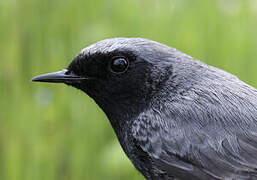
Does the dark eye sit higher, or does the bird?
the dark eye

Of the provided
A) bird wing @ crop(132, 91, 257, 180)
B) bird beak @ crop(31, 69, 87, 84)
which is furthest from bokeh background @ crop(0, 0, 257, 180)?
bird wing @ crop(132, 91, 257, 180)

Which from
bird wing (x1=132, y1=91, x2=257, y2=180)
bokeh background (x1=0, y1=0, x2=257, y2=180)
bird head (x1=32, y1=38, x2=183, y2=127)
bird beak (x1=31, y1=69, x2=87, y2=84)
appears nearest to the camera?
bird wing (x1=132, y1=91, x2=257, y2=180)

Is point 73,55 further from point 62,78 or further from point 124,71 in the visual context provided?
point 124,71

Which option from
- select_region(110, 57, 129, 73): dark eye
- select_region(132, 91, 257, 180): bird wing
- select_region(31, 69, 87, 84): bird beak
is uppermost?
select_region(110, 57, 129, 73): dark eye

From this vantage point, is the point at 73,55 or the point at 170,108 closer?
the point at 170,108

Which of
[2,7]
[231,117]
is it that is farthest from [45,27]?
[231,117]

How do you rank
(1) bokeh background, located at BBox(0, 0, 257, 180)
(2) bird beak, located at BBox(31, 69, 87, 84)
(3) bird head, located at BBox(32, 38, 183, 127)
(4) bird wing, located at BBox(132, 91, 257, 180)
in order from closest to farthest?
1. (4) bird wing, located at BBox(132, 91, 257, 180)
2. (3) bird head, located at BBox(32, 38, 183, 127)
3. (2) bird beak, located at BBox(31, 69, 87, 84)
4. (1) bokeh background, located at BBox(0, 0, 257, 180)

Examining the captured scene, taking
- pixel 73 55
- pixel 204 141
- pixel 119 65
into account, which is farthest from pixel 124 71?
pixel 73 55

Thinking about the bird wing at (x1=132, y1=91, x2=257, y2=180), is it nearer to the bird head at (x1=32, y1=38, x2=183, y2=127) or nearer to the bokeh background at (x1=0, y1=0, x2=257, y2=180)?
the bird head at (x1=32, y1=38, x2=183, y2=127)
